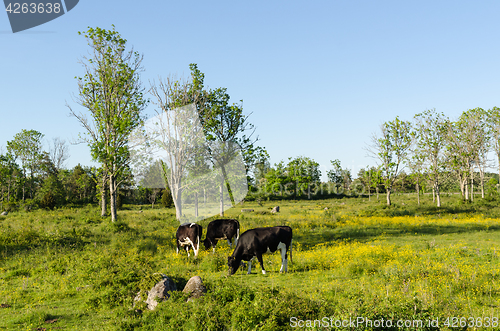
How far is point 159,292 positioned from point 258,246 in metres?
4.28

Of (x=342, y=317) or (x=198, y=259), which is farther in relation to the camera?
(x=198, y=259)

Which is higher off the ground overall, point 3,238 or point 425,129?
point 425,129

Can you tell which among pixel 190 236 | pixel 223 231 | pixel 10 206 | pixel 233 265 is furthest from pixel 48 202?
pixel 233 265

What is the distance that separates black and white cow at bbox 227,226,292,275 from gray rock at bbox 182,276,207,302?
8.38 feet

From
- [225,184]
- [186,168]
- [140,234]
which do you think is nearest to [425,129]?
[225,184]

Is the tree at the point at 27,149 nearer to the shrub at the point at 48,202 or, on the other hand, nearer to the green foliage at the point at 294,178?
the shrub at the point at 48,202

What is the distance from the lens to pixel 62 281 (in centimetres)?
1196

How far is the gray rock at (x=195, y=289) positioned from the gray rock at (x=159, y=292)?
1.95 ft

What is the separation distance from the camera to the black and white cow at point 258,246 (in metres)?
12.4

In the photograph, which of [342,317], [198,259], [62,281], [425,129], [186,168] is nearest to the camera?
[342,317]

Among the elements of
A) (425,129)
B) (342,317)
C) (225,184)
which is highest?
(425,129)

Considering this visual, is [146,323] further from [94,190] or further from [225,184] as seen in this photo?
[94,190]

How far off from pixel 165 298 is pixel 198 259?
5434 mm

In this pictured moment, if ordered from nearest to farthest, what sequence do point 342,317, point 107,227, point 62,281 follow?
A: point 342,317 < point 62,281 < point 107,227
